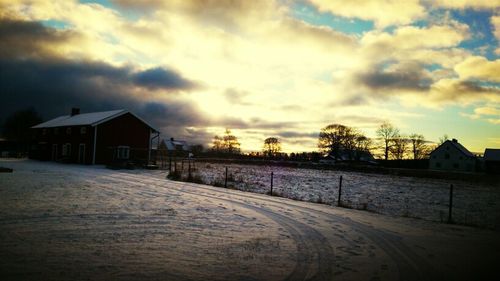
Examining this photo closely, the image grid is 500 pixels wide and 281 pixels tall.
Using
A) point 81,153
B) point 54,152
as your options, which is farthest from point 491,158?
point 54,152

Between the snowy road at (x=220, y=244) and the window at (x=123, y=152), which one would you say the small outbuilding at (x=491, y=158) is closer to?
the window at (x=123, y=152)

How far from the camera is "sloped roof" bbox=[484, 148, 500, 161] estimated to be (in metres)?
78.0

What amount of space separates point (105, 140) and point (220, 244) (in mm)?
40333

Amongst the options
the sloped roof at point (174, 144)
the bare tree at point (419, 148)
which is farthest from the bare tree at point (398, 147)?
the sloped roof at point (174, 144)

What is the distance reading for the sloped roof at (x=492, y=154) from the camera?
256ft

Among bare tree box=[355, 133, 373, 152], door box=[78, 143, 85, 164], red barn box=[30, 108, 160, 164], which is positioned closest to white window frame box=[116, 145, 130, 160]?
red barn box=[30, 108, 160, 164]

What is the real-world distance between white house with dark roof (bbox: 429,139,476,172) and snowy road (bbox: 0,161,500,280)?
7826cm

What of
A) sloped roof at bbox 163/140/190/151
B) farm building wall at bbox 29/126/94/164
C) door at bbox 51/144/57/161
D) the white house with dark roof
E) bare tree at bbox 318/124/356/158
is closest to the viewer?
farm building wall at bbox 29/126/94/164

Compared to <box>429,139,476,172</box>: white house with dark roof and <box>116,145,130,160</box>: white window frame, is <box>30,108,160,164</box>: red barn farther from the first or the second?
<box>429,139,476,172</box>: white house with dark roof

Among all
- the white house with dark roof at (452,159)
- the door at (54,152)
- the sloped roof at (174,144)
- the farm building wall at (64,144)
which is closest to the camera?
the farm building wall at (64,144)

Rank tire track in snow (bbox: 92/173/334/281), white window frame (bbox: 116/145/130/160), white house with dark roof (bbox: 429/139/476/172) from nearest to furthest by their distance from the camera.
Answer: tire track in snow (bbox: 92/173/334/281) → white window frame (bbox: 116/145/130/160) → white house with dark roof (bbox: 429/139/476/172)

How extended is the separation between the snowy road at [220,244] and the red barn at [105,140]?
104ft

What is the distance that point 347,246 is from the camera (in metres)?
8.49

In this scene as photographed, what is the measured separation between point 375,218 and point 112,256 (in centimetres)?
989
